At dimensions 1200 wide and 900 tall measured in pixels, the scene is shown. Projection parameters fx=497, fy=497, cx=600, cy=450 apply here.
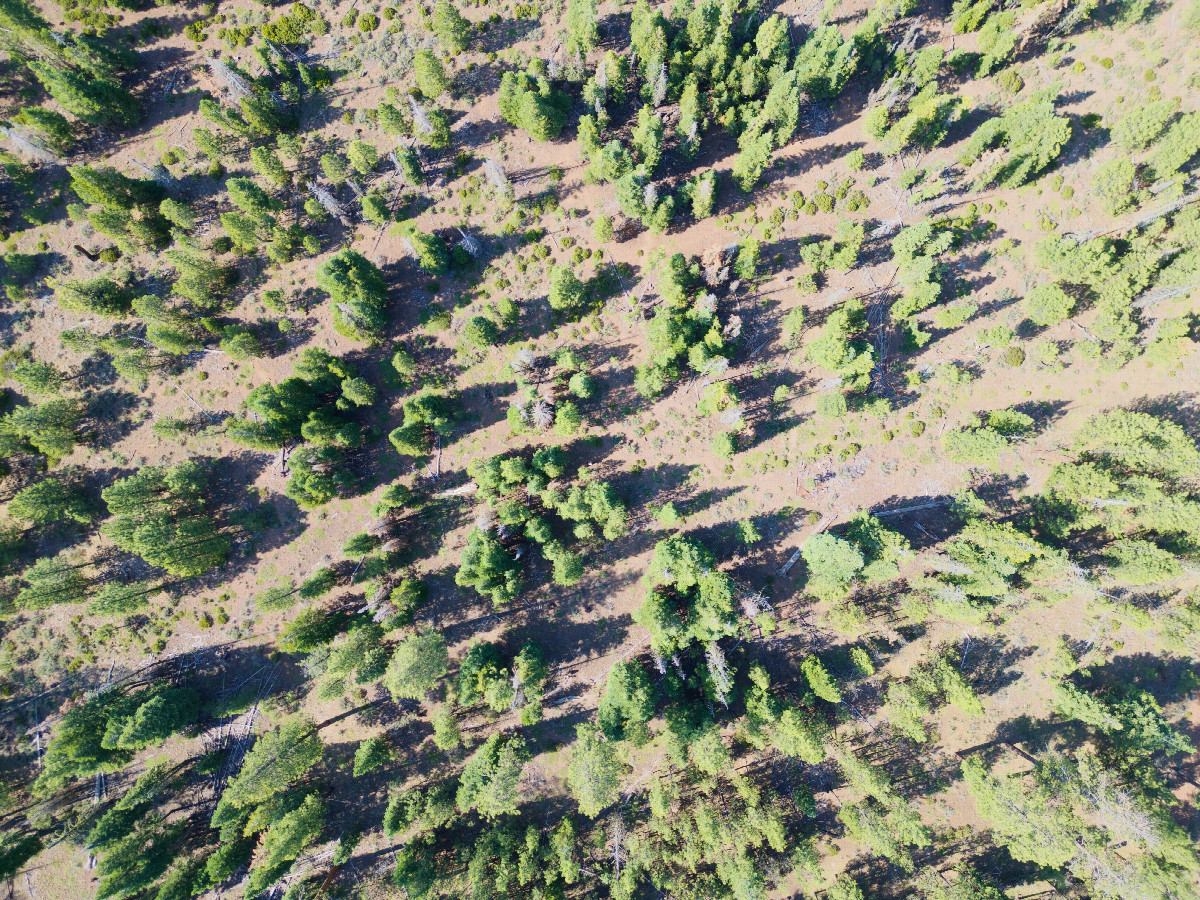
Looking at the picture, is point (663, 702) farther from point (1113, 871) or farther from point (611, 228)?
point (611, 228)

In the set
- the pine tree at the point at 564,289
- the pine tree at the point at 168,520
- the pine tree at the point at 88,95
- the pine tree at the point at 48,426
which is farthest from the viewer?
the pine tree at the point at 48,426

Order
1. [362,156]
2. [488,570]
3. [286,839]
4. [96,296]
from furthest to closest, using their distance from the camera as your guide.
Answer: [96,296] < [362,156] < [488,570] < [286,839]

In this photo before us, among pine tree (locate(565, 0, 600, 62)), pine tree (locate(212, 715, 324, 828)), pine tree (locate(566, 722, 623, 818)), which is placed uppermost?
pine tree (locate(565, 0, 600, 62))

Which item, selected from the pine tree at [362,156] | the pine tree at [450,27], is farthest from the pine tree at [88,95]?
the pine tree at [450,27]

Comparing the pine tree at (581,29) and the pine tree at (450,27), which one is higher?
the pine tree at (450,27)

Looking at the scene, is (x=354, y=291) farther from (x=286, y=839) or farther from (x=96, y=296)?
(x=286, y=839)

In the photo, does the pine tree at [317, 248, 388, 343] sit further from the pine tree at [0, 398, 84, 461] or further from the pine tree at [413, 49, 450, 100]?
the pine tree at [0, 398, 84, 461]

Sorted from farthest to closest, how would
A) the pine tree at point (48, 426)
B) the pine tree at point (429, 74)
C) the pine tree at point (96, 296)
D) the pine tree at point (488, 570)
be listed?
the pine tree at point (96, 296), the pine tree at point (48, 426), the pine tree at point (429, 74), the pine tree at point (488, 570)

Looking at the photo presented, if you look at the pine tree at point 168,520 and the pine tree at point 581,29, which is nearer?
the pine tree at point 168,520

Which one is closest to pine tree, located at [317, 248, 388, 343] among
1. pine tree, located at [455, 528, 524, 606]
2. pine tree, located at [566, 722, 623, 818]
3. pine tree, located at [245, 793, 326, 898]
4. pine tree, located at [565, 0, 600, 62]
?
pine tree, located at [455, 528, 524, 606]

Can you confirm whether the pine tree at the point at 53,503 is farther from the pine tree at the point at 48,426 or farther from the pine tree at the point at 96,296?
the pine tree at the point at 96,296

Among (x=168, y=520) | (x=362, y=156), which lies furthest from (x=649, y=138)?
(x=168, y=520)

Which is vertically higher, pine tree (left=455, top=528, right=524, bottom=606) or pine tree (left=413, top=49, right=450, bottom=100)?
pine tree (left=413, top=49, right=450, bottom=100)
